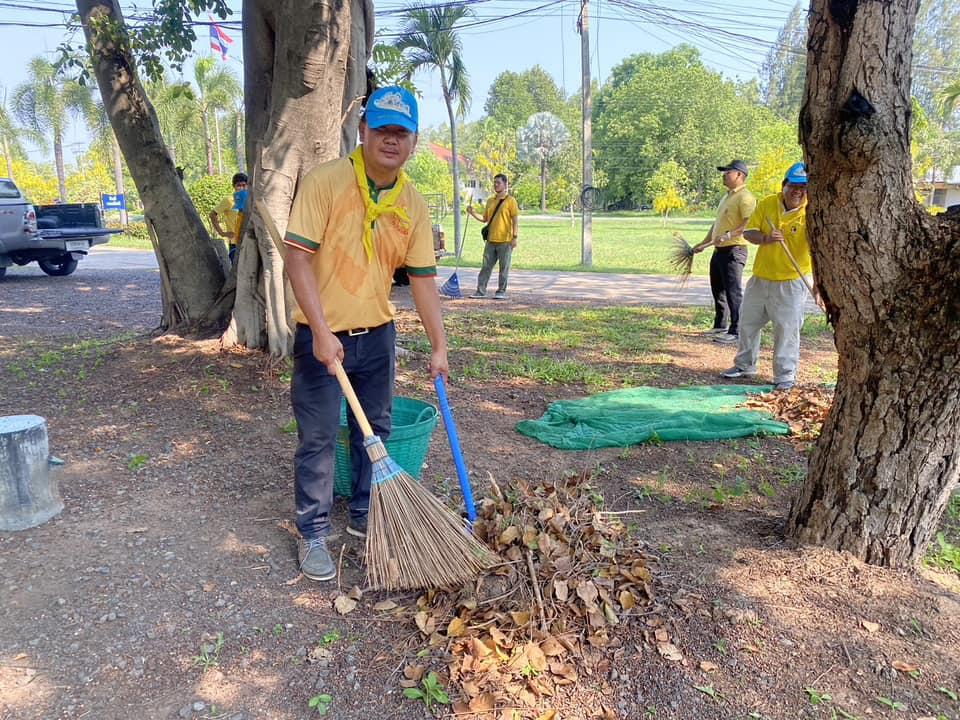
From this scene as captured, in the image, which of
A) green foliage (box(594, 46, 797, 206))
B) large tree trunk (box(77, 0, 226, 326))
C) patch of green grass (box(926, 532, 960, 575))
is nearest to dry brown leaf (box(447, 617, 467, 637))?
patch of green grass (box(926, 532, 960, 575))

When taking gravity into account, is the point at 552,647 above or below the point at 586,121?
below

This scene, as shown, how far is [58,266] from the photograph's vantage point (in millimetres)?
13000

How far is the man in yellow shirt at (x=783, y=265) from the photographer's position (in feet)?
17.3

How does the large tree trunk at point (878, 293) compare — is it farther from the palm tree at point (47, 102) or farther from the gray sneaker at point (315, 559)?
the palm tree at point (47, 102)

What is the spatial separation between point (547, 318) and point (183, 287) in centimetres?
429

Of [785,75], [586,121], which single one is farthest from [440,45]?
[785,75]

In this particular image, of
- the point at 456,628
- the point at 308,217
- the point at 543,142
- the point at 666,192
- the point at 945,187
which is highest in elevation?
the point at 543,142

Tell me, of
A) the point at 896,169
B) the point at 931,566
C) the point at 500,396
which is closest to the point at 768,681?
the point at 931,566

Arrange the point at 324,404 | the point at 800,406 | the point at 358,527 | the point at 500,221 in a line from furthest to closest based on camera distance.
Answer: the point at 500,221 < the point at 800,406 < the point at 358,527 < the point at 324,404

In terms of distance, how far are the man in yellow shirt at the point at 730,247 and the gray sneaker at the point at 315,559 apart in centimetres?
487

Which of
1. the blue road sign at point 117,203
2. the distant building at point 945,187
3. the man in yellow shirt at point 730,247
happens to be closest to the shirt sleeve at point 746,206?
the man in yellow shirt at point 730,247

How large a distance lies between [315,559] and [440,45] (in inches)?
650

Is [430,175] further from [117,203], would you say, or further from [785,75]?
[785,75]

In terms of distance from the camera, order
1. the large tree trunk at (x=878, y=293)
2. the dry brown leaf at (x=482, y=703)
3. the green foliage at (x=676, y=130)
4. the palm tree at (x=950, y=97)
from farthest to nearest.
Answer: the green foliage at (x=676, y=130) → the palm tree at (x=950, y=97) → the large tree trunk at (x=878, y=293) → the dry brown leaf at (x=482, y=703)
